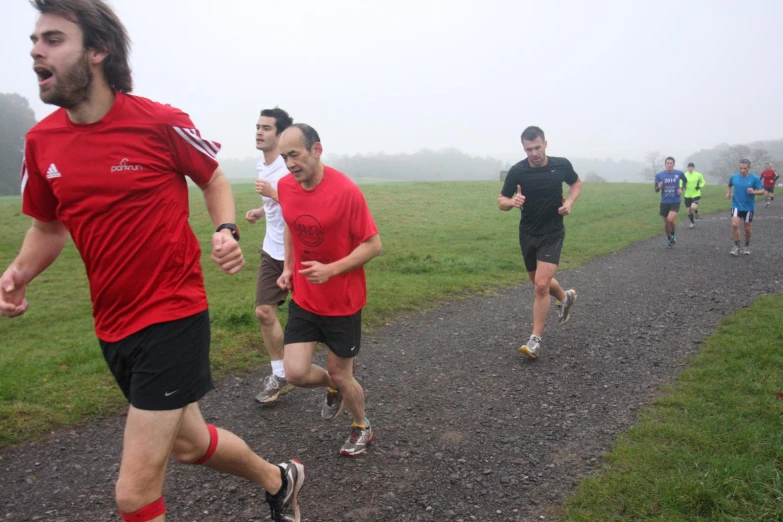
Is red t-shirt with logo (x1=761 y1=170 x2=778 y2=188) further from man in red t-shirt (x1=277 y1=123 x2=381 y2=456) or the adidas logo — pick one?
the adidas logo

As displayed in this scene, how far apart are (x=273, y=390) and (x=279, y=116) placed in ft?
8.24

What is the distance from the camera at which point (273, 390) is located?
532 centimetres

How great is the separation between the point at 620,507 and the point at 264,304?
3284mm

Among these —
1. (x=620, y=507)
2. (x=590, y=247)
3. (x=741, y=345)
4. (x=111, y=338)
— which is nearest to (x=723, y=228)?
(x=590, y=247)

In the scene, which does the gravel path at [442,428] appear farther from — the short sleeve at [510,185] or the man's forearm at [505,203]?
the short sleeve at [510,185]

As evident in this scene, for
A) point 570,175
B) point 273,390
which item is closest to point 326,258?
point 273,390

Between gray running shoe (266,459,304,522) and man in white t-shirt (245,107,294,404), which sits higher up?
man in white t-shirt (245,107,294,404)

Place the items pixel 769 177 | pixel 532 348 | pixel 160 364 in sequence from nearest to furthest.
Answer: pixel 160 364 → pixel 532 348 → pixel 769 177

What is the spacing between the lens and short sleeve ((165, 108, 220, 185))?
8.84 ft

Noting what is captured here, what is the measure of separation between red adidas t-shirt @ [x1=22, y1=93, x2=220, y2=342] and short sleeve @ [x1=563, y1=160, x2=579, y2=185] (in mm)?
5094

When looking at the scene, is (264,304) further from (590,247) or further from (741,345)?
(590,247)

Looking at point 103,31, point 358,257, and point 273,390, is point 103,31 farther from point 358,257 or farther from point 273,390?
point 273,390

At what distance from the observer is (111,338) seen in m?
2.61

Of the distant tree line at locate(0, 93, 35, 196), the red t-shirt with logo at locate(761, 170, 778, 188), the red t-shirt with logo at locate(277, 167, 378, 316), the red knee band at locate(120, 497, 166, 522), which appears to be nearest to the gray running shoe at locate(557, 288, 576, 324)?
the red t-shirt with logo at locate(277, 167, 378, 316)
